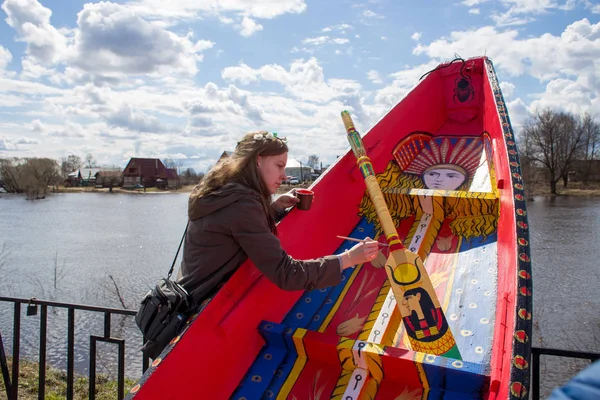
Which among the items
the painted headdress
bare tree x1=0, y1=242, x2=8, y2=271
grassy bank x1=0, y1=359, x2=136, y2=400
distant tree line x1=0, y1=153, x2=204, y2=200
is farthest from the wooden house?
the painted headdress

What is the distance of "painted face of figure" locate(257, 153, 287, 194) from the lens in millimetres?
2402

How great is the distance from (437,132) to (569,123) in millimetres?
44461

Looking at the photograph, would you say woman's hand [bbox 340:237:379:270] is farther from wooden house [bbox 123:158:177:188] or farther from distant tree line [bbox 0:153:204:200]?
wooden house [bbox 123:158:177:188]

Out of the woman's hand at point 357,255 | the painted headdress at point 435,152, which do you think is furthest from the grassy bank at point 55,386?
the painted headdress at point 435,152

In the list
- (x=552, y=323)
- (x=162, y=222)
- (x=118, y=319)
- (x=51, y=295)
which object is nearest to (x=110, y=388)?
(x=118, y=319)

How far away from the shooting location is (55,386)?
235 inches

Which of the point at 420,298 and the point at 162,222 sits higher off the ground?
the point at 420,298

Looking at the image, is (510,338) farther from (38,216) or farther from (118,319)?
(38,216)

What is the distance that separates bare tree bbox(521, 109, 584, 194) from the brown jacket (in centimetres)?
4462

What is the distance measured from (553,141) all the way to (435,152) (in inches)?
1730

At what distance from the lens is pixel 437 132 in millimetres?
4820

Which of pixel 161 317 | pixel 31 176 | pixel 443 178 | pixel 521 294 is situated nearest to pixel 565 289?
pixel 443 178

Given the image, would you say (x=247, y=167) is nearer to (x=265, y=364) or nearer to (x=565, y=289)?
(x=265, y=364)

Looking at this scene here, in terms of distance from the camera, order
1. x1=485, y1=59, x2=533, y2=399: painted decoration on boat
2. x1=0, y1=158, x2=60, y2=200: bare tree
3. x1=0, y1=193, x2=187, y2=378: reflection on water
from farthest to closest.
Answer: x1=0, y1=158, x2=60, y2=200: bare tree < x1=0, y1=193, x2=187, y2=378: reflection on water < x1=485, y1=59, x2=533, y2=399: painted decoration on boat
